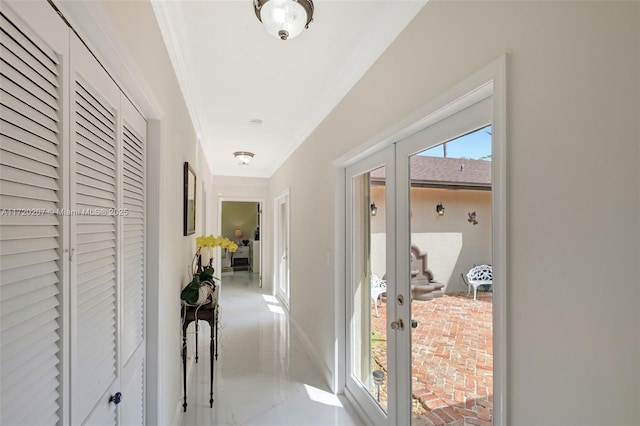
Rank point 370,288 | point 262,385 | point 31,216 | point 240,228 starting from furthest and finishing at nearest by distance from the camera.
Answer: point 240,228
point 262,385
point 370,288
point 31,216

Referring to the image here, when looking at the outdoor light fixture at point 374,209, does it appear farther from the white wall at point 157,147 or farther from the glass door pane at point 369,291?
the white wall at point 157,147

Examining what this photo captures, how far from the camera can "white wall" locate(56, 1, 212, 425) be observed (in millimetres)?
931

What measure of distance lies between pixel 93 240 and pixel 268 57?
1.69m

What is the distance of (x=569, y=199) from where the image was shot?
835mm

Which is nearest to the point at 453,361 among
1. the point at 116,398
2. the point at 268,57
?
the point at 116,398

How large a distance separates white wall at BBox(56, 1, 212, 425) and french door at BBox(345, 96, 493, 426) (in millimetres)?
1339

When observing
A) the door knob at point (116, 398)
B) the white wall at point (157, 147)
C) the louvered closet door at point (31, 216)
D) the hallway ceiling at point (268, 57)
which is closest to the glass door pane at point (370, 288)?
the hallway ceiling at point (268, 57)

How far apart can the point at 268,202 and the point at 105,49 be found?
229 inches

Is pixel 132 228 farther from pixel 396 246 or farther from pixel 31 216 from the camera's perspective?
pixel 396 246

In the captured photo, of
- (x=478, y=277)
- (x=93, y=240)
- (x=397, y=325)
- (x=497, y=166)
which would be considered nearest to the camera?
(x=93, y=240)

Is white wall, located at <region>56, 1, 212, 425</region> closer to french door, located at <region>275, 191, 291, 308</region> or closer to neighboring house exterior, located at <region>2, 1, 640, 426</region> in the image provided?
neighboring house exterior, located at <region>2, 1, 640, 426</region>

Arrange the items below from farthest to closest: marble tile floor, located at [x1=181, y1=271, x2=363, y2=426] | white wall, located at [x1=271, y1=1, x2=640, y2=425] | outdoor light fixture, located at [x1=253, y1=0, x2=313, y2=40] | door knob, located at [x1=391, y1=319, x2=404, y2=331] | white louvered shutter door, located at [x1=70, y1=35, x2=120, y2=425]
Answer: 1. marble tile floor, located at [x1=181, y1=271, x2=363, y2=426]
2. door knob, located at [x1=391, y1=319, x2=404, y2=331]
3. outdoor light fixture, located at [x1=253, y1=0, x2=313, y2=40]
4. white louvered shutter door, located at [x1=70, y1=35, x2=120, y2=425]
5. white wall, located at [x1=271, y1=1, x2=640, y2=425]

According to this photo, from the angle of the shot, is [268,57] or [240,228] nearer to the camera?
[268,57]

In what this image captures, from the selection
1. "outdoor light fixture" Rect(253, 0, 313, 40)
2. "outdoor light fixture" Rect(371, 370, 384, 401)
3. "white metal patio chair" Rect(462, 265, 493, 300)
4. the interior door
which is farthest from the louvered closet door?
"outdoor light fixture" Rect(371, 370, 384, 401)
